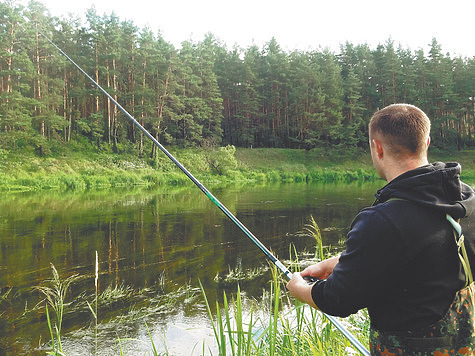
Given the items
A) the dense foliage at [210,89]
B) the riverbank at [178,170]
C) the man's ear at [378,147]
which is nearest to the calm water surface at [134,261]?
the man's ear at [378,147]

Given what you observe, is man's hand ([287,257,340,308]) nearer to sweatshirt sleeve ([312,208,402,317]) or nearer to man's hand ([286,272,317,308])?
man's hand ([286,272,317,308])

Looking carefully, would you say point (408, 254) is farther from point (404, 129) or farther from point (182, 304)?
point (182, 304)

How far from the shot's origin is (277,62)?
1790 inches

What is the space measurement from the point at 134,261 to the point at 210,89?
35399 mm

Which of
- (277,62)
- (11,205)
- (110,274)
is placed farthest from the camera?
(277,62)

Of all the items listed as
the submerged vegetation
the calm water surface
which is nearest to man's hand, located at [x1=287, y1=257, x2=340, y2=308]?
the calm water surface

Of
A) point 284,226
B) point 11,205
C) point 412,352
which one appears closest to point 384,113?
point 412,352

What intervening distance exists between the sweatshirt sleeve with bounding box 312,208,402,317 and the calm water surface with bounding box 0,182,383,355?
1457 mm

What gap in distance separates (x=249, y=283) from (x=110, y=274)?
92.4 inches

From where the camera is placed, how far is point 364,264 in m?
1.27

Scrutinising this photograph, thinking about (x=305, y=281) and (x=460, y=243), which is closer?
(x=460, y=243)

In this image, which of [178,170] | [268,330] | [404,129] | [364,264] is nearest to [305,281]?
[364,264]

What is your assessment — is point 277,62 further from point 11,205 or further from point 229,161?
point 11,205

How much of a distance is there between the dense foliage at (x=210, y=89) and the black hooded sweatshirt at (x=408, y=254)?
1118 inches
